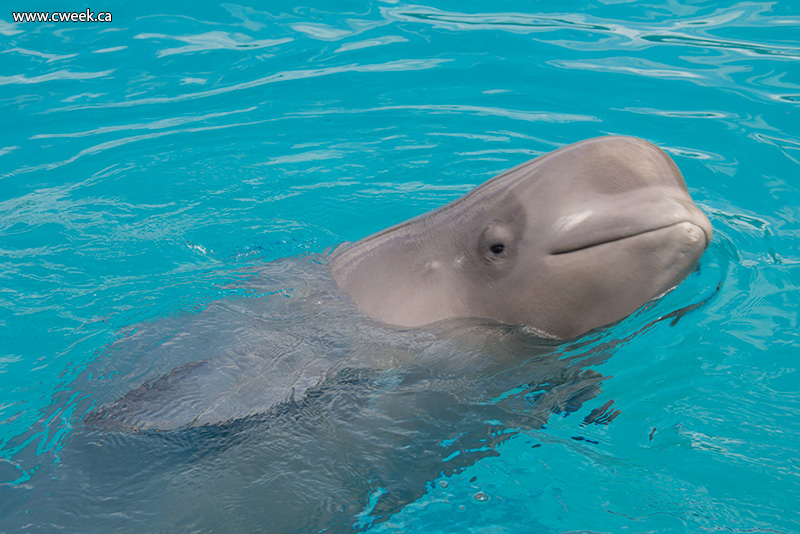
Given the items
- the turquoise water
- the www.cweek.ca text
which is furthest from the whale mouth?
the www.cweek.ca text

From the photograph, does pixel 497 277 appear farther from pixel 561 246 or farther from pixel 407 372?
pixel 407 372

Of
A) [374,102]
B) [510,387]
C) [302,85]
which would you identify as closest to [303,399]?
[510,387]

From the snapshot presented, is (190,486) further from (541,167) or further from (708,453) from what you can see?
(708,453)

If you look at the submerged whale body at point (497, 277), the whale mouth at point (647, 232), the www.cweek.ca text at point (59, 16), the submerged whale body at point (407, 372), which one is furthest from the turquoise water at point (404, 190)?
the whale mouth at point (647, 232)

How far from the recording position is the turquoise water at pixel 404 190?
4.54 m

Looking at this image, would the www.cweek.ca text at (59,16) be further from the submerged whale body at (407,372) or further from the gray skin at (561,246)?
the gray skin at (561,246)

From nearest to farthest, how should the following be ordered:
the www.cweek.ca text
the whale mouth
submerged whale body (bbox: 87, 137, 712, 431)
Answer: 1. the whale mouth
2. submerged whale body (bbox: 87, 137, 712, 431)
3. the www.cweek.ca text

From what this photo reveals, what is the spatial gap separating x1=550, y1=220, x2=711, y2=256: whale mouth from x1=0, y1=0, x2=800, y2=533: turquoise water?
68 cm

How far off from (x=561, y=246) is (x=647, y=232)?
0.50m

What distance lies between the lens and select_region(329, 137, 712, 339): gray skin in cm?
432

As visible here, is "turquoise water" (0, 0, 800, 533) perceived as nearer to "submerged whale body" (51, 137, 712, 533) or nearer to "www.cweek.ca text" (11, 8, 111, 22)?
"submerged whale body" (51, 137, 712, 533)

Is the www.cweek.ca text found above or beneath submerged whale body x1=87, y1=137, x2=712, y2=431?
above

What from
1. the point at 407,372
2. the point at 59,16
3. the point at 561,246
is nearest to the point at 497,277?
the point at 561,246

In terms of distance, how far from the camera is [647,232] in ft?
14.1
